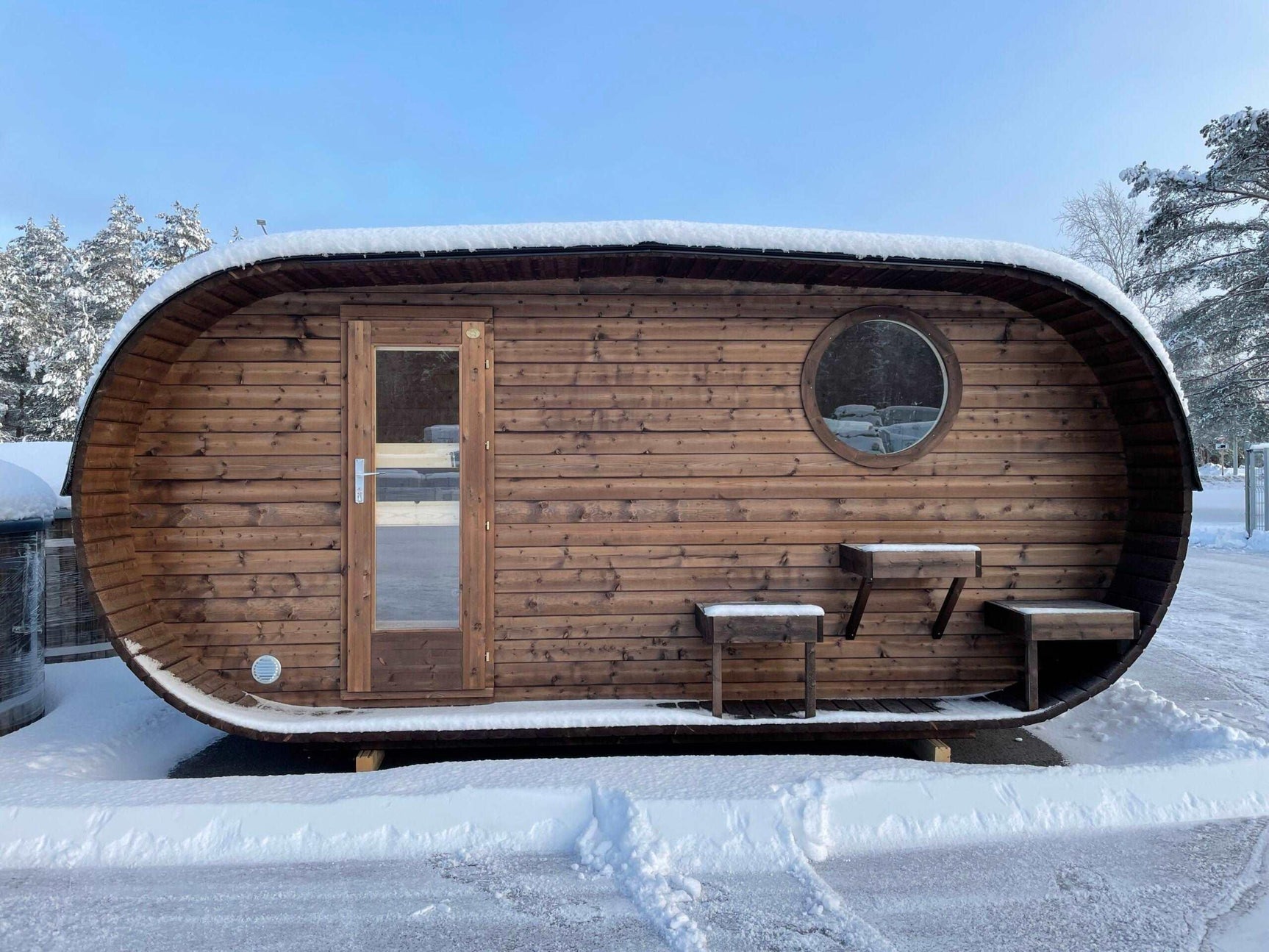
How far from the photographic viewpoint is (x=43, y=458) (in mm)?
7516

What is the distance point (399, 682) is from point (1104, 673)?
3710 millimetres

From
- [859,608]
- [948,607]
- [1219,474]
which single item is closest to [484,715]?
[859,608]

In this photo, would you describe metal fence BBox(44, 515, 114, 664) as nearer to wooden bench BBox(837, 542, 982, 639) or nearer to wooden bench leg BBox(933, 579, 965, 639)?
wooden bench BBox(837, 542, 982, 639)

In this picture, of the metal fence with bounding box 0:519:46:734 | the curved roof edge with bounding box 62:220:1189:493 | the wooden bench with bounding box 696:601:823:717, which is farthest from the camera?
the metal fence with bounding box 0:519:46:734

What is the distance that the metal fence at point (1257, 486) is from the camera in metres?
13.2

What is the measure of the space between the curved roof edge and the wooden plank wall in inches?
18.2

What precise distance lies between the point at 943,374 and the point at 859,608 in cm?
140

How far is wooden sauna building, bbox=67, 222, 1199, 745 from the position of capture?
3.63 m

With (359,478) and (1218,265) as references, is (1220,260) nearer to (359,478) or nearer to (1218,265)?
(1218,265)

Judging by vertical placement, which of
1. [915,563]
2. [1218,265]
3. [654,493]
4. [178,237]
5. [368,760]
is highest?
[178,237]

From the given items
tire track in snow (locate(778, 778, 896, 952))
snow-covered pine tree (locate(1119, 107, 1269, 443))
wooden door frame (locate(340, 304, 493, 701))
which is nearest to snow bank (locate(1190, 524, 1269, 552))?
snow-covered pine tree (locate(1119, 107, 1269, 443))

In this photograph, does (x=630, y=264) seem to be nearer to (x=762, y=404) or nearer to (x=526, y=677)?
(x=762, y=404)

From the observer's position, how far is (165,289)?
325 cm

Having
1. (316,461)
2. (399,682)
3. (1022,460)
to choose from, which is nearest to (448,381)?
(316,461)
